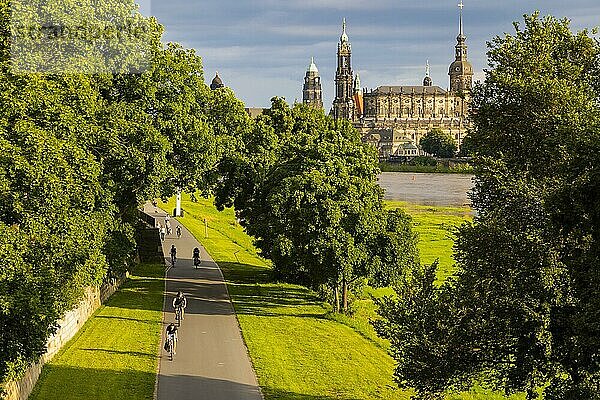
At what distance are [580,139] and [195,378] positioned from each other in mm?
13042

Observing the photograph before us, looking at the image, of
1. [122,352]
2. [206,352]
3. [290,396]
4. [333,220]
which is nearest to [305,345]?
[206,352]

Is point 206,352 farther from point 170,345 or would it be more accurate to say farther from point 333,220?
point 333,220

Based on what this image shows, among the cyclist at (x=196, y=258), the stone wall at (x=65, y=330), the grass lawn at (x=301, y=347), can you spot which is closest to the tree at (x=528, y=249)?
the grass lawn at (x=301, y=347)

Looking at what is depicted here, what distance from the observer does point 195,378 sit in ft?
80.8

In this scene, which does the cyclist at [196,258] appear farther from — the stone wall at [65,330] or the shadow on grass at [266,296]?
the stone wall at [65,330]

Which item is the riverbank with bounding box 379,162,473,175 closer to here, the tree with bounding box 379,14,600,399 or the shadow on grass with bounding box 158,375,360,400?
the shadow on grass with bounding box 158,375,360,400

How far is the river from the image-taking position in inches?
4555

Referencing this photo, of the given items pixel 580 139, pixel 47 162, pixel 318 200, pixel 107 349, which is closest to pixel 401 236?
pixel 318 200

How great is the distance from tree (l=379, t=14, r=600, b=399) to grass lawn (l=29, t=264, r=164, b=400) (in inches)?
340

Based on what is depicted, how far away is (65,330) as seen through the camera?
95.5 feet

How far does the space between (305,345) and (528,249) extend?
14.1 meters

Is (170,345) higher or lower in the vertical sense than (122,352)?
higher

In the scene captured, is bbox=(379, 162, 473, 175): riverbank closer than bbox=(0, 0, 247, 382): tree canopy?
No

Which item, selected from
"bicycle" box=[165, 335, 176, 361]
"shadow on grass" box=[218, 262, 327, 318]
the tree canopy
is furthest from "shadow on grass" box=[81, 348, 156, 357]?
"shadow on grass" box=[218, 262, 327, 318]
